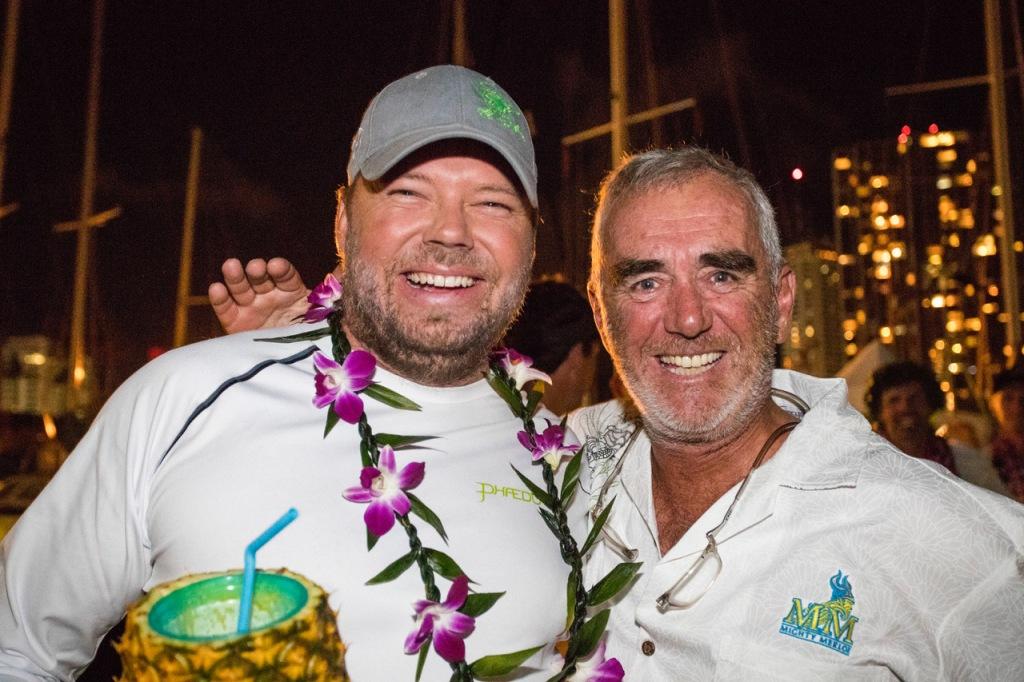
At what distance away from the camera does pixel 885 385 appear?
234 inches

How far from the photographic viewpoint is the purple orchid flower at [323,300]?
2.38 meters

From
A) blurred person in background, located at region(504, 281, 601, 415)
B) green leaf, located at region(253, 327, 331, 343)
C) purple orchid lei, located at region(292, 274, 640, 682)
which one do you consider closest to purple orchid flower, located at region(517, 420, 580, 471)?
purple orchid lei, located at region(292, 274, 640, 682)

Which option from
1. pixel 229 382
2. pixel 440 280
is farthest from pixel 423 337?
pixel 229 382

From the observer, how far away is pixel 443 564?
5.96ft

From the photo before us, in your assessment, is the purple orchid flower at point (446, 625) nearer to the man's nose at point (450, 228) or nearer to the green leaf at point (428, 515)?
the green leaf at point (428, 515)

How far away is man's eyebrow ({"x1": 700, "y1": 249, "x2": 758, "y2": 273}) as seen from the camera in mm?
2436

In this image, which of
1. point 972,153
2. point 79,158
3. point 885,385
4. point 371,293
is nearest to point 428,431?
point 371,293

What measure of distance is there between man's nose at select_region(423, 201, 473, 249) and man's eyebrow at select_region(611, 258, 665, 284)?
0.65 metres

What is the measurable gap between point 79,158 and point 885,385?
62.6ft

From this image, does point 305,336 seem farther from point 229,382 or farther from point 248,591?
point 248,591

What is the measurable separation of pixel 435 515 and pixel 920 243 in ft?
227

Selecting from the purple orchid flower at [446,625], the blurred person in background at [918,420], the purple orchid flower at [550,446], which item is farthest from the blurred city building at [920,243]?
the purple orchid flower at [446,625]

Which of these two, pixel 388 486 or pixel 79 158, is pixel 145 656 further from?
pixel 79 158

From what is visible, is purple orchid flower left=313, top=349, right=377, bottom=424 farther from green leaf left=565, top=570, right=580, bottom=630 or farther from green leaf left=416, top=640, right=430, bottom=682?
green leaf left=565, top=570, right=580, bottom=630
